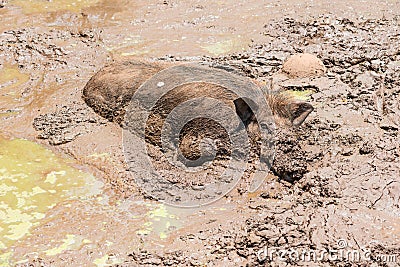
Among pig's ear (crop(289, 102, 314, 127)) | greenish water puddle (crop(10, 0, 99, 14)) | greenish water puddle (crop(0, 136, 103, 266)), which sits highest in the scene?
greenish water puddle (crop(10, 0, 99, 14))

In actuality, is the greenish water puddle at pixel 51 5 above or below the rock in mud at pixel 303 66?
above

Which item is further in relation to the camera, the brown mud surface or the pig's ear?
the pig's ear

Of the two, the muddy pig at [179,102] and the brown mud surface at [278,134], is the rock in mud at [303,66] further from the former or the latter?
the muddy pig at [179,102]

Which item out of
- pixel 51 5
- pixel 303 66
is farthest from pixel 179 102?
pixel 51 5

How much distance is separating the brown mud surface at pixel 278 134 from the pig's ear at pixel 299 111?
10 centimetres

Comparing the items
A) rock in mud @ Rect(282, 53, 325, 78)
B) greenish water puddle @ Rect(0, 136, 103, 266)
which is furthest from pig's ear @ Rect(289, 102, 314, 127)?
greenish water puddle @ Rect(0, 136, 103, 266)

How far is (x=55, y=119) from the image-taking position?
6152 millimetres

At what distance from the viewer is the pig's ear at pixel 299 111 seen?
4969mm

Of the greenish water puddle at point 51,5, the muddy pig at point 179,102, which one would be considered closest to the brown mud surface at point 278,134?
the greenish water puddle at point 51,5

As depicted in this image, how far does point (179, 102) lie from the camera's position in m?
5.40

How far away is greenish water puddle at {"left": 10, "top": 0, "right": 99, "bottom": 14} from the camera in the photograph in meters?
9.05

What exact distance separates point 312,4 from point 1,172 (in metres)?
5.82

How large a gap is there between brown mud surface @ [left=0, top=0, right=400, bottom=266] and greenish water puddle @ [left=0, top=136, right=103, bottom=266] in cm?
11

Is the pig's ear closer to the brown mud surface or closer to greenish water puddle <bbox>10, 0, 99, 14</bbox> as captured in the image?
the brown mud surface
